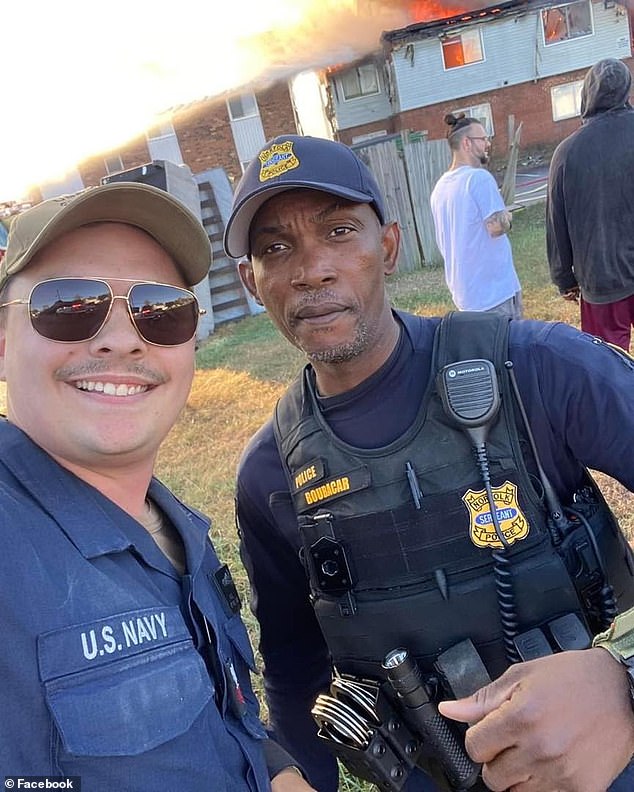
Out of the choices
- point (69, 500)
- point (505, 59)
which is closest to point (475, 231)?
point (69, 500)

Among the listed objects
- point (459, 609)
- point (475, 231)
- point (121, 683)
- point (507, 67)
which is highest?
point (121, 683)

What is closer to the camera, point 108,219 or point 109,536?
point 109,536

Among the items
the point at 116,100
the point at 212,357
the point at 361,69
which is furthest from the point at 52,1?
the point at 361,69

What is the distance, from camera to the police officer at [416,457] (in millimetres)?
1689

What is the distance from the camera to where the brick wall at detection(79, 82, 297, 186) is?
25156mm

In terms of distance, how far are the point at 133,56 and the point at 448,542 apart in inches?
846

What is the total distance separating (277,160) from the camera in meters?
1.94

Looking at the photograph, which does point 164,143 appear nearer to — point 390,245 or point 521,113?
point 521,113

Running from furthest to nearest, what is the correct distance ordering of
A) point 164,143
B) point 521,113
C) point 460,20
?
point 521,113 → point 164,143 → point 460,20

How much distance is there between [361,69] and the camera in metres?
27.4

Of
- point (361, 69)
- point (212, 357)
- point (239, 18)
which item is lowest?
point (212, 357)

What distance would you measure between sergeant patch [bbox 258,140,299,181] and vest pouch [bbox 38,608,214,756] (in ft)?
4.12

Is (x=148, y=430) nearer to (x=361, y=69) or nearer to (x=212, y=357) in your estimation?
(x=212, y=357)

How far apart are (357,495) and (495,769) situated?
73cm
